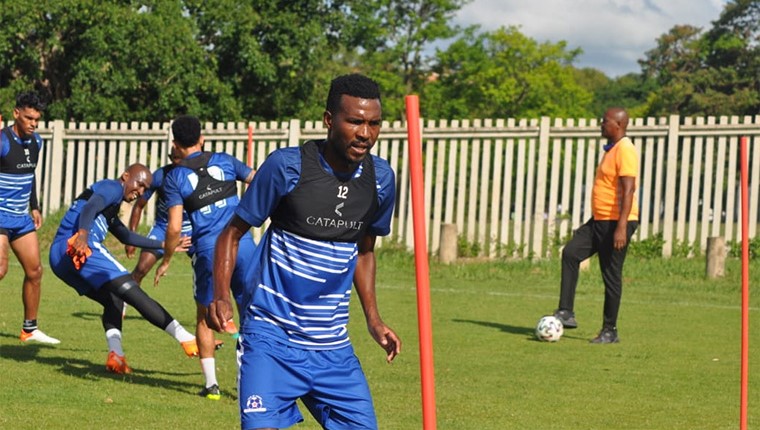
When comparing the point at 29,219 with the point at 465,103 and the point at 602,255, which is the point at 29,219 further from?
the point at 465,103

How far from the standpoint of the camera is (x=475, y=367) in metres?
10.7

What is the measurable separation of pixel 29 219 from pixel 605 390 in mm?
5500

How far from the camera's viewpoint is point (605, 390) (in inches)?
377

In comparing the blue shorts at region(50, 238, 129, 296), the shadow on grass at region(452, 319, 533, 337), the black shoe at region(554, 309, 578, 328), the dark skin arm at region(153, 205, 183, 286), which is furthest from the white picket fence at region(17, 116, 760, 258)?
the dark skin arm at region(153, 205, 183, 286)

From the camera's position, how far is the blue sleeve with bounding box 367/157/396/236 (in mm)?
5707

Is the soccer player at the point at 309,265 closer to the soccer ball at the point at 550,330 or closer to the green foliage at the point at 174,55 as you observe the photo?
the soccer ball at the point at 550,330

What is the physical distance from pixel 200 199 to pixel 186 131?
1.69 ft

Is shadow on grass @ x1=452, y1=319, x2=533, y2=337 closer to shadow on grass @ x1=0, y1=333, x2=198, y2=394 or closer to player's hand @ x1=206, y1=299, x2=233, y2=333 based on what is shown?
shadow on grass @ x1=0, y1=333, x2=198, y2=394

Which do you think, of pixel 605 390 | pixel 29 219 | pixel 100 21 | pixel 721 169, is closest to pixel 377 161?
pixel 605 390

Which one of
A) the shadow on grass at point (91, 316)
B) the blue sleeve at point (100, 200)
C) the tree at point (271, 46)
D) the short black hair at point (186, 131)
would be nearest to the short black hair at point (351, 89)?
the short black hair at point (186, 131)

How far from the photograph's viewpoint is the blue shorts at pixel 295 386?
5266 millimetres

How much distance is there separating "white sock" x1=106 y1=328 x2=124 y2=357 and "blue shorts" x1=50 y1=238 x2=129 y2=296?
1.16ft

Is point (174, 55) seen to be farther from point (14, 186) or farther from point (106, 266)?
point (106, 266)

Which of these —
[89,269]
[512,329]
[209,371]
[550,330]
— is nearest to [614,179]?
[550,330]
